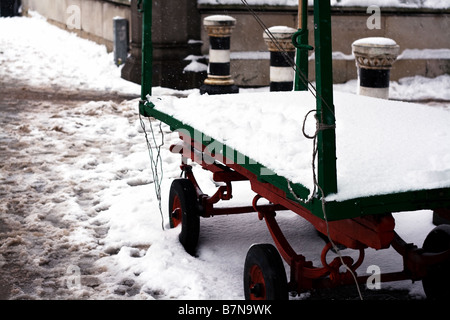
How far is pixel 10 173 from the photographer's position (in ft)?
20.3

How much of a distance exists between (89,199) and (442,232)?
2.95m

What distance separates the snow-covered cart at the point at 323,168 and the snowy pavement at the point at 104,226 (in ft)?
1.02

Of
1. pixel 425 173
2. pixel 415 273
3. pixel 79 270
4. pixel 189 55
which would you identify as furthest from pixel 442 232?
pixel 189 55

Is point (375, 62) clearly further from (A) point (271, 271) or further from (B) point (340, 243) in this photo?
(A) point (271, 271)

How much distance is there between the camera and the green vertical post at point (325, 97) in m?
2.62

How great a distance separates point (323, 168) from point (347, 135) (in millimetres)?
921

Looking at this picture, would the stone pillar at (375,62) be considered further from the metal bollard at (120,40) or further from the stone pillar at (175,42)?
the metal bollard at (120,40)

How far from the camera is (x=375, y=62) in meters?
6.33

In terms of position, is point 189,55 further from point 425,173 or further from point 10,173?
point 425,173

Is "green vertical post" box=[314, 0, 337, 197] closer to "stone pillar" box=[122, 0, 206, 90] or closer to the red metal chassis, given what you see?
the red metal chassis

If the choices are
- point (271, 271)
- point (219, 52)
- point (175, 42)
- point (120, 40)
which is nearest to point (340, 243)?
point (271, 271)

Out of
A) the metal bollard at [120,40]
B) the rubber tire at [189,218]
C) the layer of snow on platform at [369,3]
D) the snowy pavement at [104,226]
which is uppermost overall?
the layer of snow on platform at [369,3]

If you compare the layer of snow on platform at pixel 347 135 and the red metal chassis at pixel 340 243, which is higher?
the layer of snow on platform at pixel 347 135

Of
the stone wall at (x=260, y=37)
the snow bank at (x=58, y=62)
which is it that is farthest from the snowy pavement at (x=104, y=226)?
the snow bank at (x=58, y=62)
